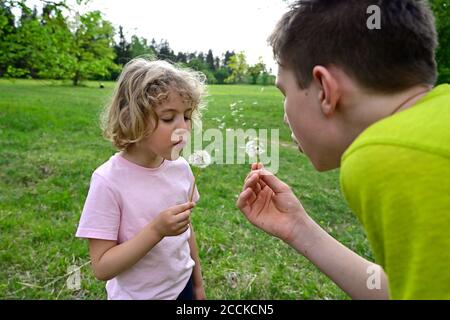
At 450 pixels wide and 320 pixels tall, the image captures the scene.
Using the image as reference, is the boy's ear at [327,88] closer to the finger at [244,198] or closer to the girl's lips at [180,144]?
the finger at [244,198]

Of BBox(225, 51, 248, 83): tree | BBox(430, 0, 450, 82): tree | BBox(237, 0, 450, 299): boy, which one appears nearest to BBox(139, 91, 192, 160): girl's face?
BBox(225, 51, 248, 83): tree

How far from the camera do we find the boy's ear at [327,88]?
3.44ft

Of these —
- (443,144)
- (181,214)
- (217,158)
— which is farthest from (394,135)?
(217,158)

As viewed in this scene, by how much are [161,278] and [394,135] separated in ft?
4.38

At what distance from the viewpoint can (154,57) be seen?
2.25 meters

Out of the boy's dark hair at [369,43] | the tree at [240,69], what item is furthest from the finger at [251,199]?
the tree at [240,69]

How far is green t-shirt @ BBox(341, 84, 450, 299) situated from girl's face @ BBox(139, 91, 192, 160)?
1.11 meters

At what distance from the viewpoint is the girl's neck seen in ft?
6.23

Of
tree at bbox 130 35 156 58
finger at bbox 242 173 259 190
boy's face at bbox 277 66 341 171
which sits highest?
tree at bbox 130 35 156 58

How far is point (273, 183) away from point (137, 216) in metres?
0.60

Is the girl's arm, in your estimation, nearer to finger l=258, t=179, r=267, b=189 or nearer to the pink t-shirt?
the pink t-shirt

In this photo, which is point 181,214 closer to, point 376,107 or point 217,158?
point 376,107

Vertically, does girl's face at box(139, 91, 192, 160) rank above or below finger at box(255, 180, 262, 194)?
above

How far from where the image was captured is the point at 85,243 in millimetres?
3994
